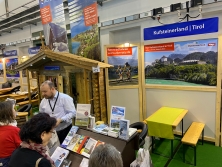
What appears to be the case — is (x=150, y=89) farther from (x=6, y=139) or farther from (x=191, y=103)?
(x=6, y=139)

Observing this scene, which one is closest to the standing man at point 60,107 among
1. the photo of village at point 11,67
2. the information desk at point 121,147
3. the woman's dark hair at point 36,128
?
the information desk at point 121,147

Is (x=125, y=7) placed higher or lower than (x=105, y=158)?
higher

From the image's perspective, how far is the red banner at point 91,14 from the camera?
15.4ft

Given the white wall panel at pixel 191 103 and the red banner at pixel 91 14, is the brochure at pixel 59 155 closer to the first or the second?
the white wall panel at pixel 191 103

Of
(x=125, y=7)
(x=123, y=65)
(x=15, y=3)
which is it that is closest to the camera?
(x=123, y=65)

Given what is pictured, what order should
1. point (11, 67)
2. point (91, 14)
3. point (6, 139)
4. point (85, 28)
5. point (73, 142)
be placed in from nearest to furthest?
point (6, 139), point (73, 142), point (91, 14), point (85, 28), point (11, 67)

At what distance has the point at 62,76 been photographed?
5543mm

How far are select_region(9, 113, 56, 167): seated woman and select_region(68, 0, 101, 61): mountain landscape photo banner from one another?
3.72m

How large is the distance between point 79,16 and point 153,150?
13.7 ft

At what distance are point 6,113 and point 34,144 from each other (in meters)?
0.86

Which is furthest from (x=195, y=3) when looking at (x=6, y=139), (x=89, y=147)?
(x=6, y=139)

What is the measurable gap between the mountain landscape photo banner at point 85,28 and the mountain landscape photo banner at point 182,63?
4.81 ft

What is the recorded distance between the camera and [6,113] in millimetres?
→ 1983

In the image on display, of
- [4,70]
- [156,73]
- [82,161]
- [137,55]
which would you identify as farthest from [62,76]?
[4,70]
